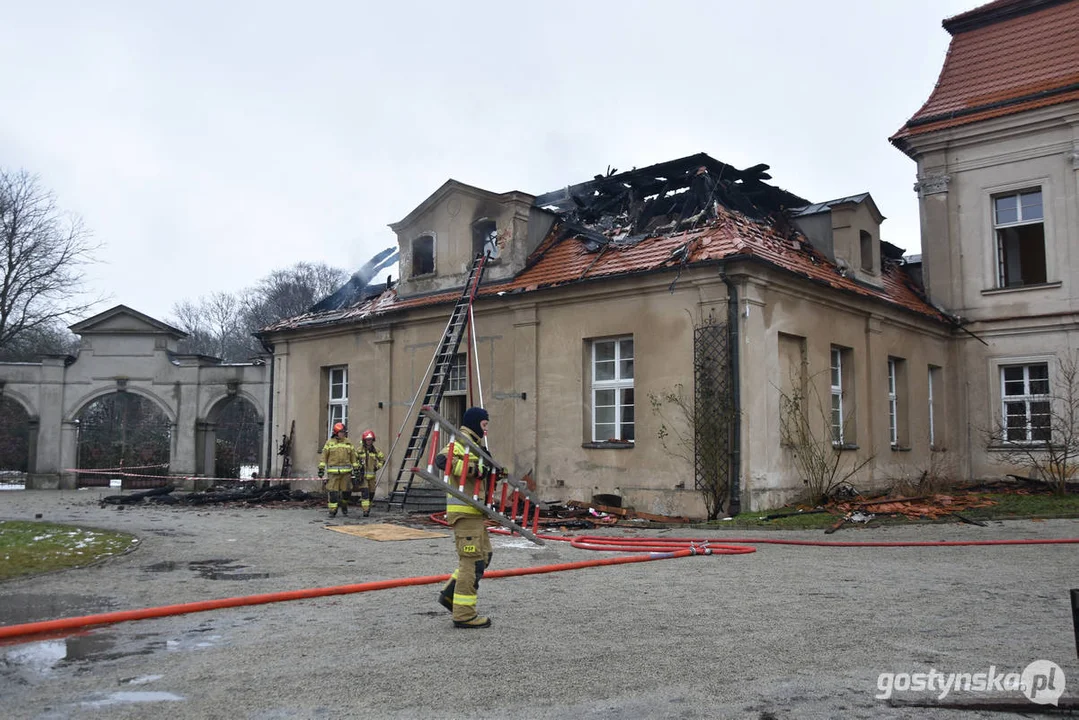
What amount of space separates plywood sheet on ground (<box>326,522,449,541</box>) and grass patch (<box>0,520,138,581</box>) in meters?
3.04

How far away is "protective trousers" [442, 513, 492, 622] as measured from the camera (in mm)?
6590

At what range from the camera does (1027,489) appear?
18406 mm

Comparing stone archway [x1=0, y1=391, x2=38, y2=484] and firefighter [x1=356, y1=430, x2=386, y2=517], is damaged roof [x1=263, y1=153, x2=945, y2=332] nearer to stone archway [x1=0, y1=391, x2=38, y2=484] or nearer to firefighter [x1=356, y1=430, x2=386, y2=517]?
firefighter [x1=356, y1=430, x2=386, y2=517]

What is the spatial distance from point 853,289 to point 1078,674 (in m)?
12.9

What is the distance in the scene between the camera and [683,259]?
1542cm

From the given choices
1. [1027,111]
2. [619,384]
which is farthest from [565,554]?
[1027,111]

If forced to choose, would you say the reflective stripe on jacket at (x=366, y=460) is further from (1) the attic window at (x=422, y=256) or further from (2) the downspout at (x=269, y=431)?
(2) the downspout at (x=269, y=431)

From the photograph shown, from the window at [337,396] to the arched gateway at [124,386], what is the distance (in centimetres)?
519

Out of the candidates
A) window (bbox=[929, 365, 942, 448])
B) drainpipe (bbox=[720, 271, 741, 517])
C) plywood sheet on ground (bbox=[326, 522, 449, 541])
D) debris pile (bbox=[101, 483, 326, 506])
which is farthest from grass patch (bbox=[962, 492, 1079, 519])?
debris pile (bbox=[101, 483, 326, 506])

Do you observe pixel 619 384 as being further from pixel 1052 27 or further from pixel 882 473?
pixel 1052 27

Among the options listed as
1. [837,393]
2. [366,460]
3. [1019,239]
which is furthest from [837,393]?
[366,460]

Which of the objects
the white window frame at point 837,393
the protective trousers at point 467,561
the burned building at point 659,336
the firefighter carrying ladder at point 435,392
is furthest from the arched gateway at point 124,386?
the protective trousers at point 467,561

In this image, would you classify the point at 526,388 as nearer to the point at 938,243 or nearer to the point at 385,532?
the point at 385,532

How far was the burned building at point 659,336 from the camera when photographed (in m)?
15.2
